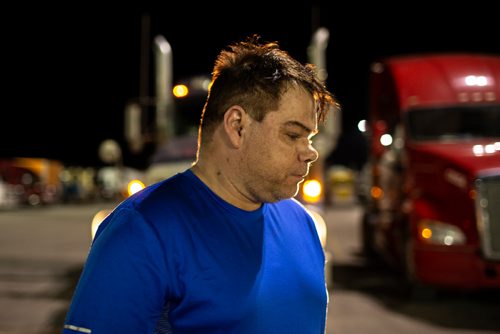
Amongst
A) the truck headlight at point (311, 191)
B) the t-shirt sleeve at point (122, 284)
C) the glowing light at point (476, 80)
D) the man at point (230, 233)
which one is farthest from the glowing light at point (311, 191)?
the t-shirt sleeve at point (122, 284)

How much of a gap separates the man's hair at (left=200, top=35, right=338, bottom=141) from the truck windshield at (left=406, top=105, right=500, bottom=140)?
7.82m

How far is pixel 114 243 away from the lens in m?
1.63

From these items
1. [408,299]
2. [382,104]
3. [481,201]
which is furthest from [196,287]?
[382,104]

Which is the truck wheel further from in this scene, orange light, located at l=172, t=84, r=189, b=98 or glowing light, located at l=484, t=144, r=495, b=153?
orange light, located at l=172, t=84, r=189, b=98

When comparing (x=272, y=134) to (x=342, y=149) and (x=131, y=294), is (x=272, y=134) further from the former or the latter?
(x=342, y=149)

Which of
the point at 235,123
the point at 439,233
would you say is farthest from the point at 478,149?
the point at 235,123

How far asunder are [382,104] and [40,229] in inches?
464

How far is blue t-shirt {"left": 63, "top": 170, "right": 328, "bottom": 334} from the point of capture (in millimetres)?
1612

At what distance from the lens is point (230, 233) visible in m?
1.80

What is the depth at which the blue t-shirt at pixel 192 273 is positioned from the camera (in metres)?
1.61

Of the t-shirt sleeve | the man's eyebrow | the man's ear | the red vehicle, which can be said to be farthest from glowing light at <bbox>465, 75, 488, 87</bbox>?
the t-shirt sleeve

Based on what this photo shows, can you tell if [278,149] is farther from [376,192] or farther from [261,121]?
[376,192]

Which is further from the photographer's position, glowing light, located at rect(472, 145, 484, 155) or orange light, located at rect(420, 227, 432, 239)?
glowing light, located at rect(472, 145, 484, 155)

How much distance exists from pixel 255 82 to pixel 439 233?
6889 millimetres
